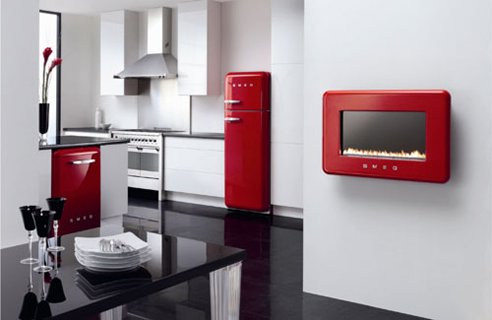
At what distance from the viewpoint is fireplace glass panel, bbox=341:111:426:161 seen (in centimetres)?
317

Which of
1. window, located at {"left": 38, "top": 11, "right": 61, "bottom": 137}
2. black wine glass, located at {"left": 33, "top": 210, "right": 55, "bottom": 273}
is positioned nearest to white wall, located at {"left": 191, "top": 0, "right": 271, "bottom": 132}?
window, located at {"left": 38, "top": 11, "right": 61, "bottom": 137}

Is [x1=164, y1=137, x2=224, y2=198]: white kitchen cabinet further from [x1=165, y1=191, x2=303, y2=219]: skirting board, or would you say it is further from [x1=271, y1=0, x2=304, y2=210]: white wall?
[x1=271, y1=0, x2=304, y2=210]: white wall

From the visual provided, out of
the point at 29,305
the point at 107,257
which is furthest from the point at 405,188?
the point at 29,305

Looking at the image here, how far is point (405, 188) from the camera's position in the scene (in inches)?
133

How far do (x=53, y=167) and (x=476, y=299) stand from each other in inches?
125

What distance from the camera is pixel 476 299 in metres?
3.15

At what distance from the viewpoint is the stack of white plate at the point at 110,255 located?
→ 6.56 ft

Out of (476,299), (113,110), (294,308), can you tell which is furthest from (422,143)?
(113,110)

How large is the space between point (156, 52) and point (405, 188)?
16.6 ft

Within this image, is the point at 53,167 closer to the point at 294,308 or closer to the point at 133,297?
the point at 294,308

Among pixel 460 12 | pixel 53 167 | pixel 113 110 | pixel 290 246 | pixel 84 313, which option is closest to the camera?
pixel 84 313

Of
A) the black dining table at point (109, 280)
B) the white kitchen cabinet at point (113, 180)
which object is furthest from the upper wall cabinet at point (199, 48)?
the black dining table at point (109, 280)

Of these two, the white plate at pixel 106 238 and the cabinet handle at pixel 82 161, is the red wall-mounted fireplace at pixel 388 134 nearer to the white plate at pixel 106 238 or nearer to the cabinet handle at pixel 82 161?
the white plate at pixel 106 238

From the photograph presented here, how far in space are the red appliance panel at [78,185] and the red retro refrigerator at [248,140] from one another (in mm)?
2055
